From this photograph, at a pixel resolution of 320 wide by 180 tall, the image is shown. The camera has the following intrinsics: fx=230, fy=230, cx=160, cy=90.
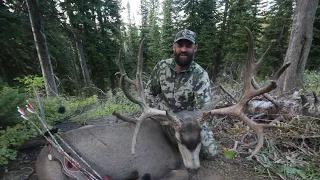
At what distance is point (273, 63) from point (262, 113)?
579 inches

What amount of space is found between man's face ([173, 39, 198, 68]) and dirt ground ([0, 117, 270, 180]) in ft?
5.78

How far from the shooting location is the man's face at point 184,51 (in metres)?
4.05

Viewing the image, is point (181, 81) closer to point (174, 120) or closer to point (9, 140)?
point (174, 120)

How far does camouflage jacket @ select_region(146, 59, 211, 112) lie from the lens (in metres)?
4.14

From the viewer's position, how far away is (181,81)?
422 centimetres

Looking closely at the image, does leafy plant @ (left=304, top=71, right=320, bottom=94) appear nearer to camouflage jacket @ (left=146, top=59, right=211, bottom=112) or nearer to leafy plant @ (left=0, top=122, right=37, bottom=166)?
camouflage jacket @ (left=146, top=59, right=211, bottom=112)

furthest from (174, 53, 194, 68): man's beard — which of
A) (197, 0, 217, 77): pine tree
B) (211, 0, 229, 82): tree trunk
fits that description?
(211, 0, 229, 82): tree trunk

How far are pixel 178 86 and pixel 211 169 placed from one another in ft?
4.97

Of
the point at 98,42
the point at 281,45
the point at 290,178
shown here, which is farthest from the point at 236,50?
the point at 290,178

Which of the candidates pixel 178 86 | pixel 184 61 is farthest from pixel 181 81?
pixel 184 61

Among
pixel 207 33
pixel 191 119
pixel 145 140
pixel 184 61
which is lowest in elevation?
pixel 145 140

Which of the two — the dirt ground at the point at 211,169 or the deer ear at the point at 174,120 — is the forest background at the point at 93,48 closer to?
Result: the dirt ground at the point at 211,169

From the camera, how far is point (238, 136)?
14.5ft

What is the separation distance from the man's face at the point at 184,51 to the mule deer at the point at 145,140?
111cm
